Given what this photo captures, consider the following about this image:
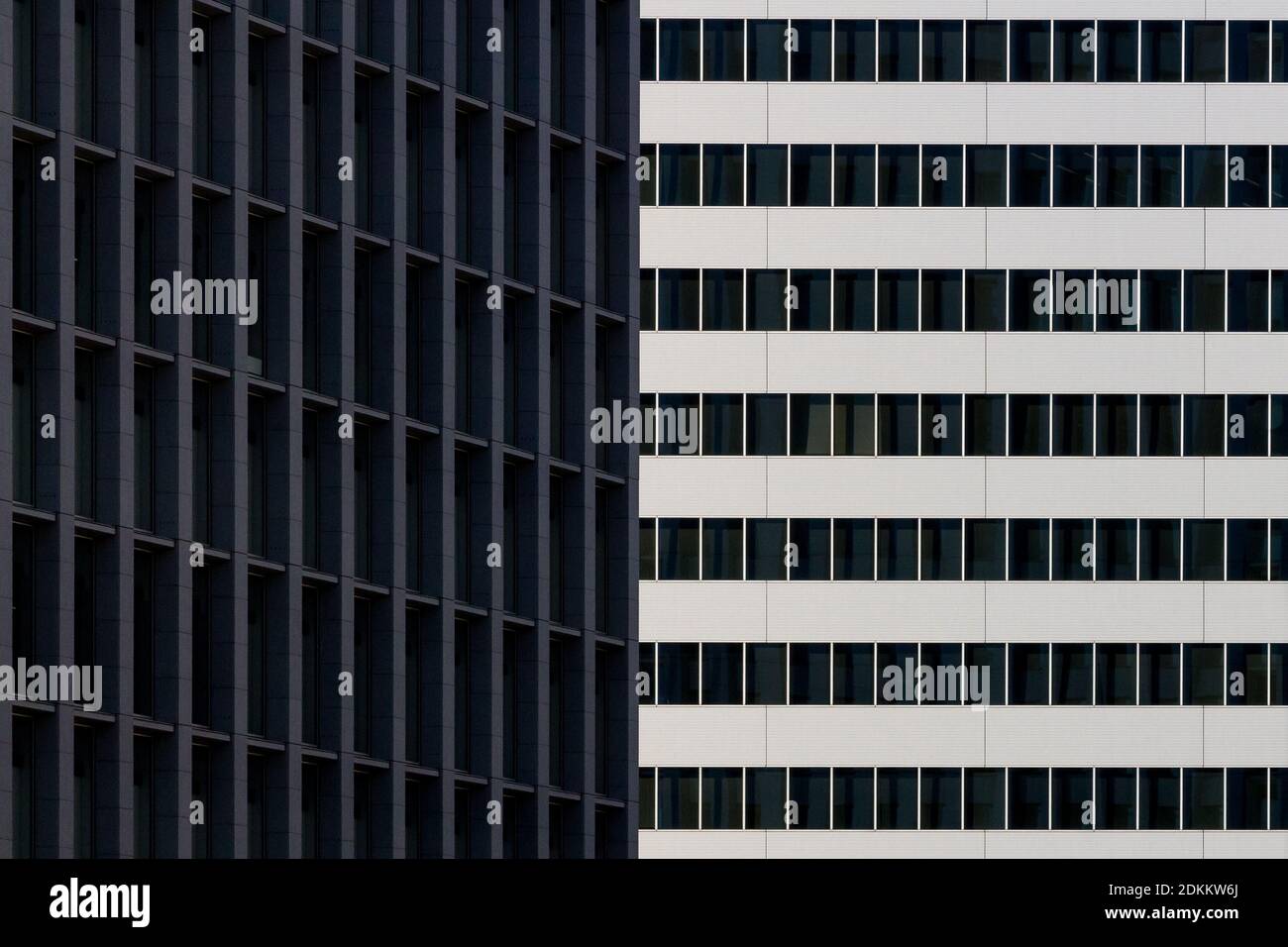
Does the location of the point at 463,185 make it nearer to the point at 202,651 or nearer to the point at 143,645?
the point at 202,651

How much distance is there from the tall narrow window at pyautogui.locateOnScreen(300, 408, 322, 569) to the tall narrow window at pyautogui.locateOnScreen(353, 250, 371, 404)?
66.3 inches

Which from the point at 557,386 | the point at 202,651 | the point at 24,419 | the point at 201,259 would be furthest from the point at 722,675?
the point at 24,419

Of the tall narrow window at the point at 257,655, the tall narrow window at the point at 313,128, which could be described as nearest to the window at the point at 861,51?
the tall narrow window at the point at 313,128

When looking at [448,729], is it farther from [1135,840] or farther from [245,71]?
[1135,840]

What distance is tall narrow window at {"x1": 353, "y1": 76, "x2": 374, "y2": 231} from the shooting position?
74.8 meters

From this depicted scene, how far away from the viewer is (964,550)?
374ft

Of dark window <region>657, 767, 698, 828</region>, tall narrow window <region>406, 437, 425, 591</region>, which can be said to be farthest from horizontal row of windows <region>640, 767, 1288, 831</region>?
tall narrow window <region>406, 437, 425, 591</region>

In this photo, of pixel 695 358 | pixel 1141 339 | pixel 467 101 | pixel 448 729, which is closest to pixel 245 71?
pixel 467 101

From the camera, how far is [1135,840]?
113m

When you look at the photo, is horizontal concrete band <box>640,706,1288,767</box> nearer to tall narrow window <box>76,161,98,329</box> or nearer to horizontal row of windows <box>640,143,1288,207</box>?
horizontal row of windows <box>640,143,1288,207</box>

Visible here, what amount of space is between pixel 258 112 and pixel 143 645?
11154 millimetres

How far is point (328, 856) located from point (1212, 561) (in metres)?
49.8

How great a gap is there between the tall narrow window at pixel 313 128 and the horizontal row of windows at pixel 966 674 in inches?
1594

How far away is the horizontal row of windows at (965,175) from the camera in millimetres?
114000
